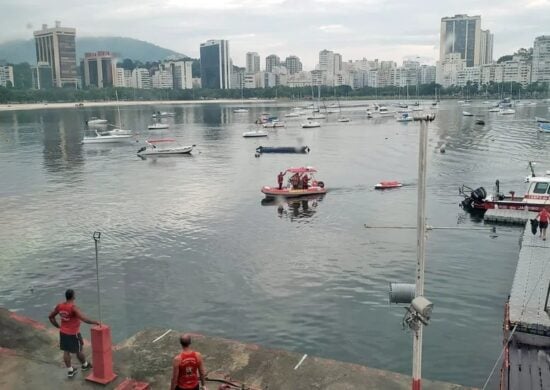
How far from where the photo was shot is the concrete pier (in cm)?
1141

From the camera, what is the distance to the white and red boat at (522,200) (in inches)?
1363

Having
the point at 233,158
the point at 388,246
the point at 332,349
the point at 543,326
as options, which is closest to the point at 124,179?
the point at 233,158

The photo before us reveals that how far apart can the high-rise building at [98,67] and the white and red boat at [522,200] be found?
11050cm

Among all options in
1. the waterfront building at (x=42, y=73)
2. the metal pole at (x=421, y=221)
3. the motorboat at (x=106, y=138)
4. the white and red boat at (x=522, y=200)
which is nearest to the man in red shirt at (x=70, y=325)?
the metal pole at (x=421, y=221)

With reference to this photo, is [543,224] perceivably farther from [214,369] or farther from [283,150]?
[283,150]

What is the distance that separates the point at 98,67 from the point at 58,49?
24.2 metres

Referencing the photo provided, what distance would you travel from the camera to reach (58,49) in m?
134

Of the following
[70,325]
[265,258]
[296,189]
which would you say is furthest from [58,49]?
[70,325]

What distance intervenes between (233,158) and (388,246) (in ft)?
140

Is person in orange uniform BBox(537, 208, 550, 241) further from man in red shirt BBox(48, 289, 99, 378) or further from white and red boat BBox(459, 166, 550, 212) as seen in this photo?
man in red shirt BBox(48, 289, 99, 378)

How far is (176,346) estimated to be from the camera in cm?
1384

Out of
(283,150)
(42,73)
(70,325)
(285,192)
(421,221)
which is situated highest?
(42,73)

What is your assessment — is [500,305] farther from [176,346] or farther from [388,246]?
[176,346]

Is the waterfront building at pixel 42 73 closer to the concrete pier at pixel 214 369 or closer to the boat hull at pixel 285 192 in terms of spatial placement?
the boat hull at pixel 285 192
